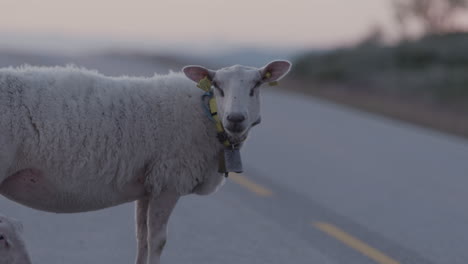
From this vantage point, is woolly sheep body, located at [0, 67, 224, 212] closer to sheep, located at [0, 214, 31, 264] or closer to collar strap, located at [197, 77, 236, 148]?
collar strap, located at [197, 77, 236, 148]

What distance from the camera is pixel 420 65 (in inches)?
1230

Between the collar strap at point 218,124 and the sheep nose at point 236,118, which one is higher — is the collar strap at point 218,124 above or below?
below

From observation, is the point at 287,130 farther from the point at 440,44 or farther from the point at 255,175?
the point at 440,44

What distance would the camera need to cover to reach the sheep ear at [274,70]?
5945mm

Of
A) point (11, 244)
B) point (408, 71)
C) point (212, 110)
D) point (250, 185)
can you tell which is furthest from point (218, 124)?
point (408, 71)

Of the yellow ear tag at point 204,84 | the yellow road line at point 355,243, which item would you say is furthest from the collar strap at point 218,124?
the yellow road line at point 355,243

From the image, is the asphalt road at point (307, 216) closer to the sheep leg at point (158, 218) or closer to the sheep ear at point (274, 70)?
the sheep leg at point (158, 218)

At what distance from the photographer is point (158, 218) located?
5.77 m

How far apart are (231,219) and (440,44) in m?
26.8

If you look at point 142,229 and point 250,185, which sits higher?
point 142,229

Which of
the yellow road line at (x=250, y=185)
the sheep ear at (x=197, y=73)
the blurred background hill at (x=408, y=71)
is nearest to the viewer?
the sheep ear at (x=197, y=73)

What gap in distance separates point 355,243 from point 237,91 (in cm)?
246

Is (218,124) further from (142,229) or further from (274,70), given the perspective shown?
(142,229)

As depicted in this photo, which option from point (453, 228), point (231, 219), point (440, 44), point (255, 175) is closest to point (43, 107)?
point (231, 219)
